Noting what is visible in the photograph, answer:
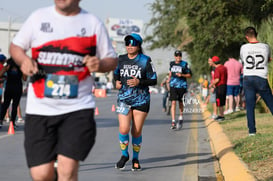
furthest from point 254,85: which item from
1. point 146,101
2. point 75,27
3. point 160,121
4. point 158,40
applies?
point 158,40

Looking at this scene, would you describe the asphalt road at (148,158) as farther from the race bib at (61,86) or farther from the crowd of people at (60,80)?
the race bib at (61,86)

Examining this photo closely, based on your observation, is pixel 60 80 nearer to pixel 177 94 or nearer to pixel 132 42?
pixel 132 42

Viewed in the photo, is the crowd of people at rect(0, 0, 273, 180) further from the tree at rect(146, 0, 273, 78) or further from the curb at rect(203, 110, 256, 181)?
the tree at rect(146, 0, 273, 78)

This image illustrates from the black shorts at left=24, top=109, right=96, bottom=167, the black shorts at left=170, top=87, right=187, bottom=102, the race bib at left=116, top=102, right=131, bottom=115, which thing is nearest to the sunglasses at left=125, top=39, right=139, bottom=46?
the race bib at left=116, top=102, right=131, bottom=115

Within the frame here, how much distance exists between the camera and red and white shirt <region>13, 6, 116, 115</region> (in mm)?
4953

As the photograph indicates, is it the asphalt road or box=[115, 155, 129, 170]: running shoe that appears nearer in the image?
the asphalt road

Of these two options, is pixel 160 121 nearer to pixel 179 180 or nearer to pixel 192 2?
pixel 192 2

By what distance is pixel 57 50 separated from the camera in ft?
16.3

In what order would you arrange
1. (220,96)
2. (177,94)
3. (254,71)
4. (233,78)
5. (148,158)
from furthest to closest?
(233,78) → (220,96) → (177,94) → (254,71) → (148,158)

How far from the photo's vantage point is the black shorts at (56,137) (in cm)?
489

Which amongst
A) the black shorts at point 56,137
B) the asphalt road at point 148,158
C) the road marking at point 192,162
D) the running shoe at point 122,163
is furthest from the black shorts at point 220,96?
the black shorts at point 56,137

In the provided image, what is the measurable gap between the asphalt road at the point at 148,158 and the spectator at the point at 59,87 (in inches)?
137

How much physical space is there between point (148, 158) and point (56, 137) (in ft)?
19.2

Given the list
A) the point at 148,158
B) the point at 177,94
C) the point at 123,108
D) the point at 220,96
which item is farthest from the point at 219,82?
the point at 123,108
